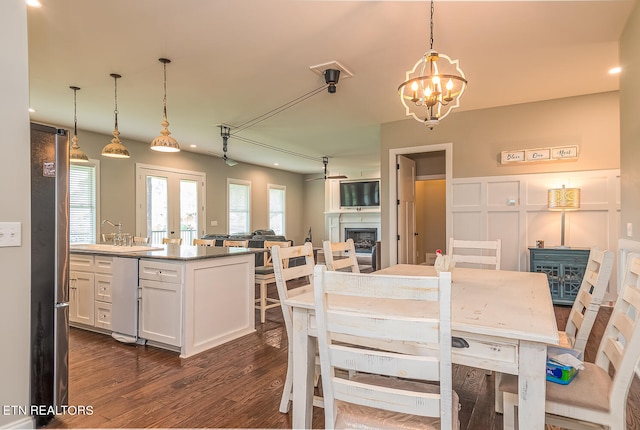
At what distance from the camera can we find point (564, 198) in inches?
171

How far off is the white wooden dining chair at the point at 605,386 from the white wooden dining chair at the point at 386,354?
41 cm

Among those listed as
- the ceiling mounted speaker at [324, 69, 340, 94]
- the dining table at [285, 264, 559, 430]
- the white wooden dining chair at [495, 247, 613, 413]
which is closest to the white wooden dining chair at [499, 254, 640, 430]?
the white wooden dining chair at [495, 247, 613, 413]

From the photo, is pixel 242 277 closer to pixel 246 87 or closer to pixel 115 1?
pixel 246 87

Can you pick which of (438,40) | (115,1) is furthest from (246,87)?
(438,40)

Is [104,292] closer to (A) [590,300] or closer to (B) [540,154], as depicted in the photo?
(A) [590,300]

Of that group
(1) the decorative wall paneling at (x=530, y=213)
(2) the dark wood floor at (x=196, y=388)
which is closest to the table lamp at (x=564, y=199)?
(1) the decorative wall paneling at (x=530, y=213)

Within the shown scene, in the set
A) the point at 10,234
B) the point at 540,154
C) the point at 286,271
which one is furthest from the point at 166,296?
the point at 540,154

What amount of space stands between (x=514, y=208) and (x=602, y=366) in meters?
3.56

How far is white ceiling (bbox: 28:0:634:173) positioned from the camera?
264 cm

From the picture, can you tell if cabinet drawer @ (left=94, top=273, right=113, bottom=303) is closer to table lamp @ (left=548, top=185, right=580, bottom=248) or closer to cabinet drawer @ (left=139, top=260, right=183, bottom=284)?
cabinet drawer @ (left=139, top=260, right=183, bottom=284)

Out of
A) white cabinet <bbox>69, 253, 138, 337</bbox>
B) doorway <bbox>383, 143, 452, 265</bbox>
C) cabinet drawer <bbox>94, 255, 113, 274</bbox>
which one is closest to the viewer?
white cabinet <bbox>69, 253, 138, 337</bbox>

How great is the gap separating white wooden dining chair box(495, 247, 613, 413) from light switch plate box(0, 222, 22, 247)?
2488mm

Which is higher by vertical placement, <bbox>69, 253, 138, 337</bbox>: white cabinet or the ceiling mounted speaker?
the ceiling mounted speaker

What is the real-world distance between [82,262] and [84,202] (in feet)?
9.42
